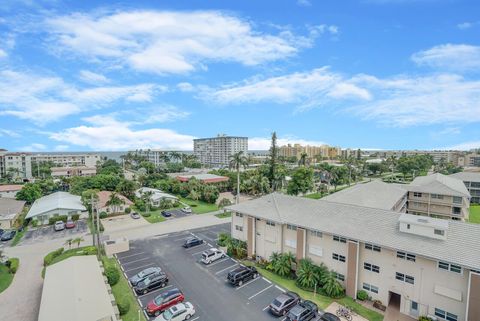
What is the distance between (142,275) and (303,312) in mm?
17653

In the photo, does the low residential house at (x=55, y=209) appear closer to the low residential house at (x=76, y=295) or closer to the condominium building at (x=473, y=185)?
the low residential house at (x=76, y=295)

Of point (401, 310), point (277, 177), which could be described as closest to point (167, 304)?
point (401, 310)

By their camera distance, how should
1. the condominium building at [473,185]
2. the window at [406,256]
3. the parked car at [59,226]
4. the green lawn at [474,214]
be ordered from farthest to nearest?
the condominium building at [473,185], the green lawn at [474,214], the parked car at [59,226], the window at [406,256]

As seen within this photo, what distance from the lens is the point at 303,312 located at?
21.5m

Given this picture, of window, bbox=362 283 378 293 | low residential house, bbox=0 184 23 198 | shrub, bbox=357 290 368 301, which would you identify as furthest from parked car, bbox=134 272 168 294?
low residential house, bbox=0 184 23 198

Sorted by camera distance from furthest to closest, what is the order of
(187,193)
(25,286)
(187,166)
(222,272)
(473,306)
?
(187,166)
(187,193)
(222,272)
(25,286)
(473,306)

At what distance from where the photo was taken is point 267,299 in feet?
82.1

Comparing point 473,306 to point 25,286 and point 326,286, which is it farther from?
point 25,286

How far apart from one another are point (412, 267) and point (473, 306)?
4.25 m

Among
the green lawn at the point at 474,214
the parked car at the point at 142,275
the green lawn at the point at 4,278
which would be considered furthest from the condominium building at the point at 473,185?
the green lawn at the point at 4,278

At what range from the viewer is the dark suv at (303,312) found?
21189 mm

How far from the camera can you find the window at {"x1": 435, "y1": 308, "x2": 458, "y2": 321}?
20.5 m

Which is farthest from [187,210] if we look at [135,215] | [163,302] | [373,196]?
[373,196]

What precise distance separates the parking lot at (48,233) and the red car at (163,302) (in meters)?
29.9
